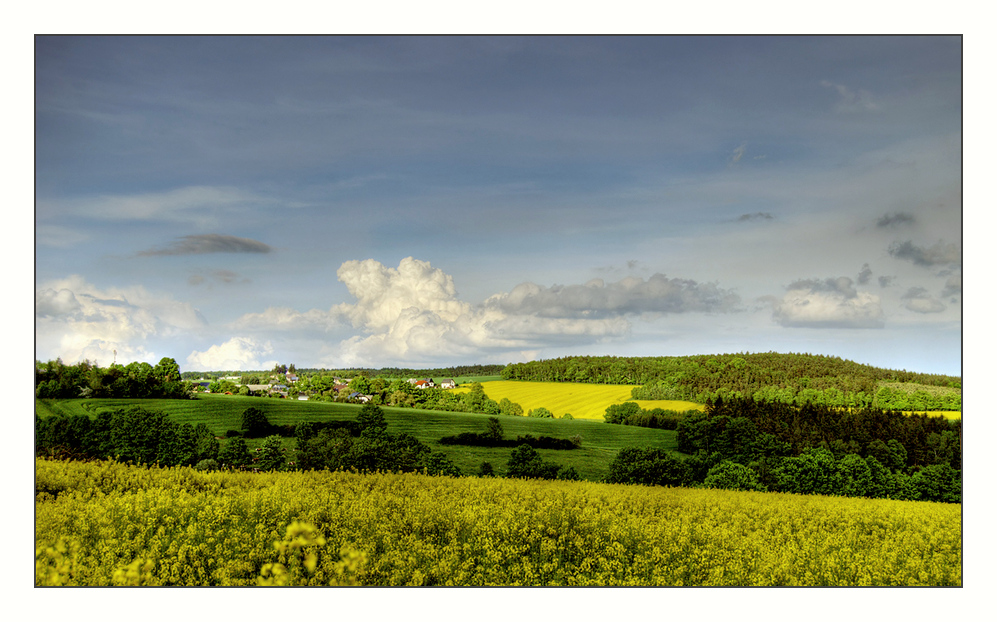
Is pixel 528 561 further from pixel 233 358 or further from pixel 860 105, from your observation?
pixel 860 105

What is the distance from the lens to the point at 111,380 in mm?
7023

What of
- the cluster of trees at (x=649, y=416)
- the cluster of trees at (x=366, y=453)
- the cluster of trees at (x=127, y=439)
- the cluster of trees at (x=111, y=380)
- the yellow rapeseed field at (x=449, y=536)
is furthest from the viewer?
the cluster of trees at (x=649, y=416)

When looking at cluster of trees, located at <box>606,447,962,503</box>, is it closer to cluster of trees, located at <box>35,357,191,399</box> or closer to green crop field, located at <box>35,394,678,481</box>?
green crop field, located at <box>35,394,678,481</box>

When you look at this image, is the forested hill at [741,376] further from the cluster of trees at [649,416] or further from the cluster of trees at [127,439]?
the cluster of trees at [127,439]

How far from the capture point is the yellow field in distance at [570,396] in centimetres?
732

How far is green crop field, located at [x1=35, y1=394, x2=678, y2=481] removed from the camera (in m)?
7.16

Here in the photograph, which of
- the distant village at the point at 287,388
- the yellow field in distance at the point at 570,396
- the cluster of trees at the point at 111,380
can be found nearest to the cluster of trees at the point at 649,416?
the yellow field in distance at the point at 570,396

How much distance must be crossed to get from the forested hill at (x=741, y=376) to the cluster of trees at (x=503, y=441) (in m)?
0.75

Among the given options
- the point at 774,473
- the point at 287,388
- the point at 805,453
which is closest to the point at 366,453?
the point at 287,388

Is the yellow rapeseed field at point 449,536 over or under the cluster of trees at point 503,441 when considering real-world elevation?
under

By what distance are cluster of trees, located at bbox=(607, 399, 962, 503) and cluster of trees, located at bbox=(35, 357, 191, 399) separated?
5.69m

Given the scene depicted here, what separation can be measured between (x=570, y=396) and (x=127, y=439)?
560 centimetres

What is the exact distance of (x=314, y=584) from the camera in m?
5.61

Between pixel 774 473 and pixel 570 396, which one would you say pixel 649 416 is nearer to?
pixel 570 396
